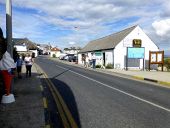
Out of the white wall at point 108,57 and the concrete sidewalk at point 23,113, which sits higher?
the white wall at point 108,57

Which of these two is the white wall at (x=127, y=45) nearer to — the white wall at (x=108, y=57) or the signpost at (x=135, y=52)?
the white wall at (x=108, y=57)

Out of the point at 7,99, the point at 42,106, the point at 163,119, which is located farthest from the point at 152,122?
the point at 7,99

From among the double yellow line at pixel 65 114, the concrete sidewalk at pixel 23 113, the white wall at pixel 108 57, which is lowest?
the double yellow line at pixel 65 114

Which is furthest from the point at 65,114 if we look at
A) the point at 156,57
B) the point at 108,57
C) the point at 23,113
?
the point at 108,57

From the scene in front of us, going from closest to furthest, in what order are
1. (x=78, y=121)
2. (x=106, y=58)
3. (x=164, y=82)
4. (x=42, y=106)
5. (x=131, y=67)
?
(x=78, y=121) → (x=42, y=106) → (x=164, y=82) → (x=131, y=67) → (x=106, y=58)

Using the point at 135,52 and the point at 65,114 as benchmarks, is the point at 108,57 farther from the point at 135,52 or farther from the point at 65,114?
the point at 65,114

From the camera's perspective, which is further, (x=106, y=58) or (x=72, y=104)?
(x=106, y=58)

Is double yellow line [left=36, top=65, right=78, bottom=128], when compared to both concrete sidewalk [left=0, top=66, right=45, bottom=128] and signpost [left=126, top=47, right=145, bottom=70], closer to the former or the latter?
concrete sidewalk [left=0, top=66, right=45, bottom=128]

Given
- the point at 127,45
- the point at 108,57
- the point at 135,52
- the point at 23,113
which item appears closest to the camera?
the point at 23,113

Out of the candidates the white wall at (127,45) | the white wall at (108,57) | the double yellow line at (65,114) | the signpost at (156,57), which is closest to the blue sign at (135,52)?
the signpost at (156,57)

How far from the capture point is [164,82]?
19062 millimetres

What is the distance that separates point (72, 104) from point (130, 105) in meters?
2.11

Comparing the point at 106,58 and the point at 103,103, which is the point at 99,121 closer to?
the point at 103,103

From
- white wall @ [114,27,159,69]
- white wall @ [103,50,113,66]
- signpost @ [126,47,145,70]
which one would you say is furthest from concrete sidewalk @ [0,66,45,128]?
white wall @ [103,50,113,66]
